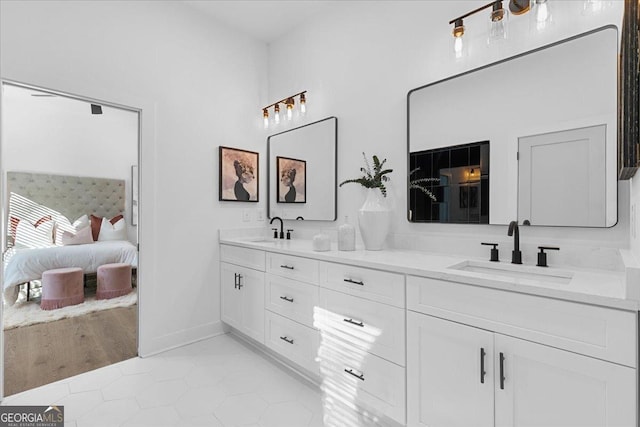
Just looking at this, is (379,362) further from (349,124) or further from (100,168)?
(100,168)

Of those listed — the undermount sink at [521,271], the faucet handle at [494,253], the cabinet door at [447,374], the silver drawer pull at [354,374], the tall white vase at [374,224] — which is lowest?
the silver drawer pull at [354,374]

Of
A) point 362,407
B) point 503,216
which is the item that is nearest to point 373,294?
point 362,407

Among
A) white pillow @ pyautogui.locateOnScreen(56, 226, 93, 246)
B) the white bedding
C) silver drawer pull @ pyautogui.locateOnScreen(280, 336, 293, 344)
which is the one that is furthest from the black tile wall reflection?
white pillow @ pyautogui.locateOnScreen(56, 226, 93, 246)

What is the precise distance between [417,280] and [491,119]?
1045 mm

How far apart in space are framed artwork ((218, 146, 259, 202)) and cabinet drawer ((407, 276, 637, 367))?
2.07m

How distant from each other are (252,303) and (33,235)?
329 cm

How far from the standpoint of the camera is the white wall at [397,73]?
5.03 ft

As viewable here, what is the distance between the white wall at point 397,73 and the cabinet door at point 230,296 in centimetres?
Answer: 77

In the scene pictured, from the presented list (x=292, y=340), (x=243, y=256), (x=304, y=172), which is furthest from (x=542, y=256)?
(x=243, y=256)

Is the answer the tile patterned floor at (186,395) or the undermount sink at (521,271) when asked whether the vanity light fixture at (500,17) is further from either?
the tile patterned floor at (186,395)

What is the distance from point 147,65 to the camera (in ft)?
8.10

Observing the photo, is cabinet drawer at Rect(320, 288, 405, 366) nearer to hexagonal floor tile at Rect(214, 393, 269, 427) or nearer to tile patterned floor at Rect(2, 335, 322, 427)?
tile patterned floor at Rect(2, 335, 322, 427)

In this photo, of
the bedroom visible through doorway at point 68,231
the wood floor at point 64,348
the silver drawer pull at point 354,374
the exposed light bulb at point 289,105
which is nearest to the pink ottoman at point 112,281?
the bedroom visible through doorway at point 68,231

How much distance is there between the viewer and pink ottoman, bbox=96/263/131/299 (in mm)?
3814
